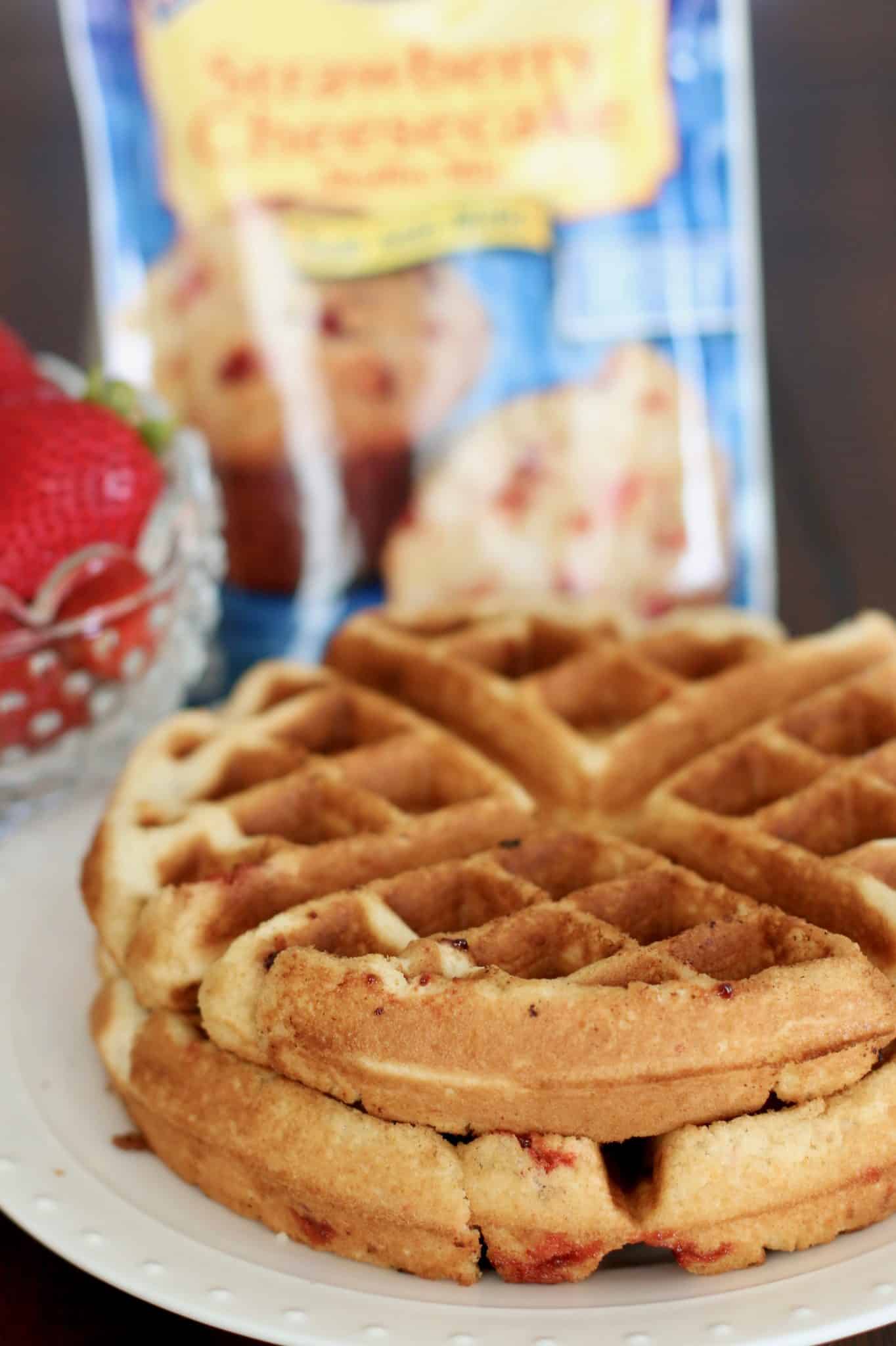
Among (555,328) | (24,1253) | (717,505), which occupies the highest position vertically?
(555,328)

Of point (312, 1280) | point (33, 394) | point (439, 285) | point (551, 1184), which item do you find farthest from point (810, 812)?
point (439, 285)

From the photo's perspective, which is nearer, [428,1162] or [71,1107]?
[428,1162]

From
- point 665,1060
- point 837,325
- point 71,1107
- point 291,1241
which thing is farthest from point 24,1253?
point 837,325

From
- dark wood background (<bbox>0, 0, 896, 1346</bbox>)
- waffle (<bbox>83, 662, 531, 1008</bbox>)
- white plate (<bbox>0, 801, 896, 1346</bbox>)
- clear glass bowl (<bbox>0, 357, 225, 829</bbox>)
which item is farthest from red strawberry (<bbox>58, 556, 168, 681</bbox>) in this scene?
dark wood background (<bbox>0, 0, 896, 1346</bbox>)

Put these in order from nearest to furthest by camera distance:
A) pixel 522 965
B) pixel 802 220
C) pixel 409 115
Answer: pixel 522 965, pixel 409 115, pixel 802 220

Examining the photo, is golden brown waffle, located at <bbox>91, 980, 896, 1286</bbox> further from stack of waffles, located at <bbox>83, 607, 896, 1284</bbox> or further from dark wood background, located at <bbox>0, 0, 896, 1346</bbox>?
dark wood background, located at <bbox>0, 0, 896, 1346</bbox>

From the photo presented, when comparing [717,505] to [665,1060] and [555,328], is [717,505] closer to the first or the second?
[555,328]

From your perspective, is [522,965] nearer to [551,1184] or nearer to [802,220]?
[551,1184]
